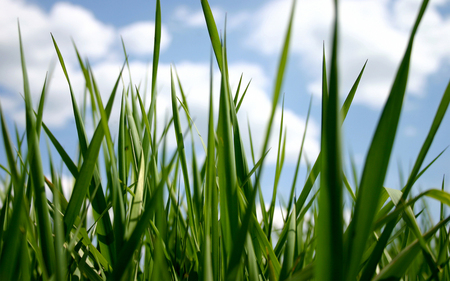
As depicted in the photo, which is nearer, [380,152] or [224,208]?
[380,152]

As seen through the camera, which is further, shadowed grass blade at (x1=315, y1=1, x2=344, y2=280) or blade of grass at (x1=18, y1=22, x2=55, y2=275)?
blade of grass at (x1=18, y1=22, x2=55, y2=275)

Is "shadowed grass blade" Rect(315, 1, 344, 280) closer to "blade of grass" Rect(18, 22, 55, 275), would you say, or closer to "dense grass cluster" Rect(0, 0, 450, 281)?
"dense grass cluster" Rect(0, 0, 450, 281)

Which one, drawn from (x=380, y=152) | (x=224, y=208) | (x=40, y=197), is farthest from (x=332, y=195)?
(x=40, y=197)

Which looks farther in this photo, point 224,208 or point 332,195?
point 224,208

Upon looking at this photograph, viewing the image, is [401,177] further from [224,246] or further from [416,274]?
[224,246]

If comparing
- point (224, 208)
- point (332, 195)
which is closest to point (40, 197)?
point (224, 208)

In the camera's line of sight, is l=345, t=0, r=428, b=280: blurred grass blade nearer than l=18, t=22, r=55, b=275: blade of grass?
Yes

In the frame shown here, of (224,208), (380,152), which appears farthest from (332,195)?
(224,208)

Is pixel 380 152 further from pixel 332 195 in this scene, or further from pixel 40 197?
pixel 40 197

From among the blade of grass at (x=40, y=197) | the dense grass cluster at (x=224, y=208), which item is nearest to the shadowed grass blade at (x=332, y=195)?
the dense grass cluster at (x=224, y=208)

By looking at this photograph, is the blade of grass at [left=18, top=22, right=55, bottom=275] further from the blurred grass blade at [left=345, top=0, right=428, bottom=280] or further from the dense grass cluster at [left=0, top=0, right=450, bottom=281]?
the blurred grass blade at [left=345, top=0, right=428, bottom=280]

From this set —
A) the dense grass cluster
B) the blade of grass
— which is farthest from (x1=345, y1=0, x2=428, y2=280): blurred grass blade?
the blade of grass

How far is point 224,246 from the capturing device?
40 centimetres

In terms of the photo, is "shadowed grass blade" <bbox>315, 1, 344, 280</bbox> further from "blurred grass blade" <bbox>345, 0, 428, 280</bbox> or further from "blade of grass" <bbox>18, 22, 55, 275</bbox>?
"blade of grass" <bbox>18, 22, 55, 275</bbox>
